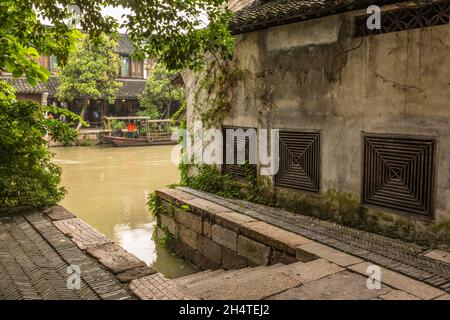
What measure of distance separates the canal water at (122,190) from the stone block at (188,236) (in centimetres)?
51

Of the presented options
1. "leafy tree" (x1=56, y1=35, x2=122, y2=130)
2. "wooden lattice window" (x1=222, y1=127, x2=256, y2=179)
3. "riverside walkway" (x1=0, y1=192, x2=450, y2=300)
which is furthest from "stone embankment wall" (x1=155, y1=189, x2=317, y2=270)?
"leafy tree" (x1=56, y1=35, x2=122, y2=130)

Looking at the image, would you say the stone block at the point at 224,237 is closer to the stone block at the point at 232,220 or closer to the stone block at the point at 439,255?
the stone block at the point at 232,220

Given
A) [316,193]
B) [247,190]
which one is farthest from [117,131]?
[316,193]

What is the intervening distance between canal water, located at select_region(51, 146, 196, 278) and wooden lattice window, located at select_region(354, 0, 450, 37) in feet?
20.1

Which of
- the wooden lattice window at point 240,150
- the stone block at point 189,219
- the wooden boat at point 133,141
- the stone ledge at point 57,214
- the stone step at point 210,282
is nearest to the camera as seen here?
the stone step at point 210,282

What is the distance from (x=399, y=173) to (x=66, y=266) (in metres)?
5.28

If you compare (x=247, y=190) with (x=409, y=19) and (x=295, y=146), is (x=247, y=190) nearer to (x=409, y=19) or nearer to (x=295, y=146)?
(x=295, y=146)

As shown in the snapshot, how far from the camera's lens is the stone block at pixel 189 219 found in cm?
887

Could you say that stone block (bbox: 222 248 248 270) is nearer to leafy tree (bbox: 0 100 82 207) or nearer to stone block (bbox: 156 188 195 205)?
Answer: stone block (bbox: 156 188 195 205)

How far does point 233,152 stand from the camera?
404 inches

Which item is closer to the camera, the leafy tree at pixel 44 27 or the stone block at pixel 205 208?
the leafy tree at pixel 44 27

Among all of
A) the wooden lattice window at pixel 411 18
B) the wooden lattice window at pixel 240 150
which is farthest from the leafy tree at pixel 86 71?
the wooden lattice window at pixel 411 18

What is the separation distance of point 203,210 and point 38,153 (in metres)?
3.48

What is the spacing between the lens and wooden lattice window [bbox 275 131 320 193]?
26.9ft
